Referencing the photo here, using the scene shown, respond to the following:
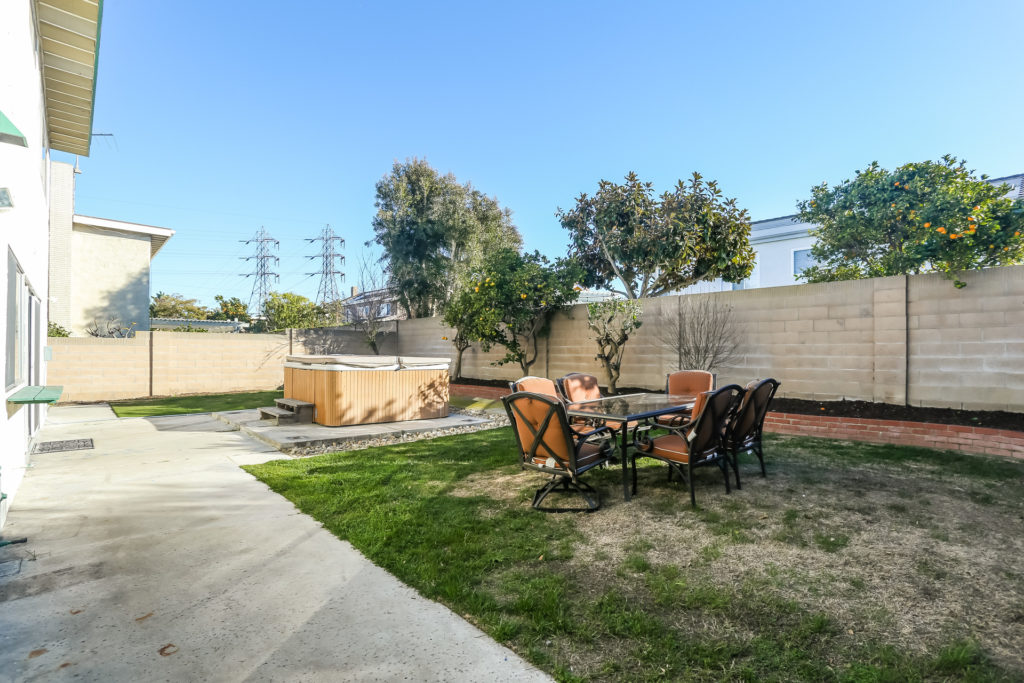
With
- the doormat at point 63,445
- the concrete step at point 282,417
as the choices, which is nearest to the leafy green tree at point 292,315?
the concrete step at point 282,417

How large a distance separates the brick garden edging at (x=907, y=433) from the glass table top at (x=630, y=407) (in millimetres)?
2006

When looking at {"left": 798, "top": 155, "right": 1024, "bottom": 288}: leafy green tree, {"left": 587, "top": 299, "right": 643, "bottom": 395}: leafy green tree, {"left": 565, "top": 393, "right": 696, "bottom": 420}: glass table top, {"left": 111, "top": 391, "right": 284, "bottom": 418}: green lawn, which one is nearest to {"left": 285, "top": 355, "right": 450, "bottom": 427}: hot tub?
{"left": 111, "top": 391, "right": 284, "bottom": 418}: green lawn

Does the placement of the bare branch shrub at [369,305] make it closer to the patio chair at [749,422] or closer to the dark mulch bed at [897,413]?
the dark mulch bed at [897,413]

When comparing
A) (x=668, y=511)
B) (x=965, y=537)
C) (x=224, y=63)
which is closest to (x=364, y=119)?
(x=224, y=63)

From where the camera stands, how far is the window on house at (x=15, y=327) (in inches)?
145

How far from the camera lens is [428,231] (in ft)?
55.4

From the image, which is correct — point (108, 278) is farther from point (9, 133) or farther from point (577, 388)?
point (9, 133)

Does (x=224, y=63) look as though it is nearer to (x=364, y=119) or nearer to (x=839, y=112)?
(x=364, y=119)

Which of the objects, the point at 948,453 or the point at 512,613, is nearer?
the point at 512,613

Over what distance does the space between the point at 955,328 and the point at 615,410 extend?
4.90 m

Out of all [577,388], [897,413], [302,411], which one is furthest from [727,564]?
[302,411]

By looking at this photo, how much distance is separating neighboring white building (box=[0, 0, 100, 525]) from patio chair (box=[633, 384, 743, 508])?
159 inches

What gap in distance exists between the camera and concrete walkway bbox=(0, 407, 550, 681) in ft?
6.24

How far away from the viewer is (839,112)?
10.5m
